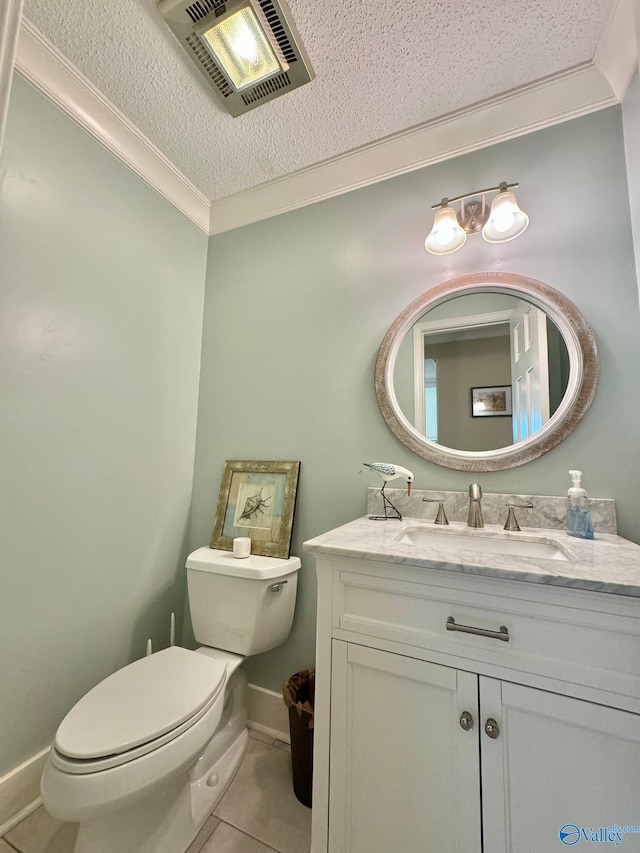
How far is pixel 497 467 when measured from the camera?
4.09ft

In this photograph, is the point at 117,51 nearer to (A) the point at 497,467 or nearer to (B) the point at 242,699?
(A) the point at 497,467

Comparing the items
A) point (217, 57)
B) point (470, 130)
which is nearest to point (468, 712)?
point (470, 130)

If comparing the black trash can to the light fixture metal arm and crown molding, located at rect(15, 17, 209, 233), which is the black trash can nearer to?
the light fixture metal arm

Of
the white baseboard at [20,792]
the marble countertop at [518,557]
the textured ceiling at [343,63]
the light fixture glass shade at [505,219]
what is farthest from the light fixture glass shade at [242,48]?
the white baseboard at [20,792]

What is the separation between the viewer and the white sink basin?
106 cm

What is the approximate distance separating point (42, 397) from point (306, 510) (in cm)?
107

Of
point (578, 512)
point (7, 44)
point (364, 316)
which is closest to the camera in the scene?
point (7, 44)

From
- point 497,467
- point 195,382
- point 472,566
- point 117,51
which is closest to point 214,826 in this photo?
point 472,566

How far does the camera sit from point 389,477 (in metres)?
1.32

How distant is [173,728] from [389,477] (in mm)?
971

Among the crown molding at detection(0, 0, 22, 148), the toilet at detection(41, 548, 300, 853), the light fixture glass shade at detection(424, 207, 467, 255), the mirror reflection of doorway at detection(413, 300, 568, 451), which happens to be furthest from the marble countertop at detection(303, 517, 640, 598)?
the light fixture glass shade at detection(424, 207, 467, 255)

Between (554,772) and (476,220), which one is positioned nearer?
(554,772)

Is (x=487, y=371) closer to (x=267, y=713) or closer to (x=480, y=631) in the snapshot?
(x=480, y=631)

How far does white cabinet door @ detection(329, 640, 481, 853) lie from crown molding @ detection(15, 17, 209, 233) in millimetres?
2040
